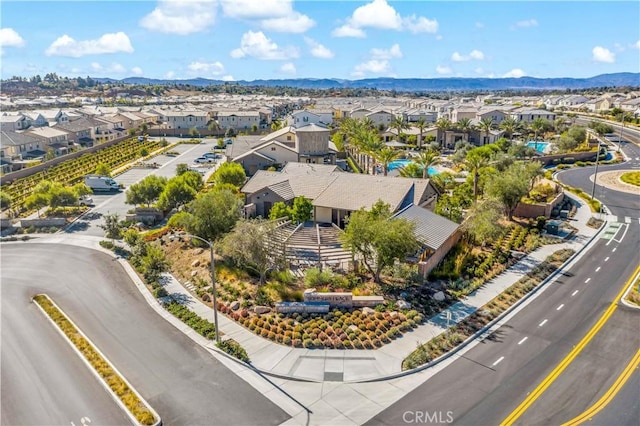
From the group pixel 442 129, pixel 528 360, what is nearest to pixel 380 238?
pixel 528 360

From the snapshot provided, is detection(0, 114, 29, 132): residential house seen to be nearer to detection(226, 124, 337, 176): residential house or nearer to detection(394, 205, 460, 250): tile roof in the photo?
detection(226, 124, 337, 176): residential house

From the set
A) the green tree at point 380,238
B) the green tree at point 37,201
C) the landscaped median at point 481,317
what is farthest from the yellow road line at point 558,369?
→ the green tree at point 37,201

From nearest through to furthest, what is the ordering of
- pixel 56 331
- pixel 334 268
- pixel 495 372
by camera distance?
pixel 495 372
pixel 56 331
pixel 334 268

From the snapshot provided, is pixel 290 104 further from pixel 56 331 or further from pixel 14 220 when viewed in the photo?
pixel 56 331

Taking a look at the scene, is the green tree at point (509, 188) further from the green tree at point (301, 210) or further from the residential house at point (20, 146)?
the residential house at point (20, 146)

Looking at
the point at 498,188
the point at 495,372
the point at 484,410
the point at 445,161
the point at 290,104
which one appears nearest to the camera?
the point at 484,410

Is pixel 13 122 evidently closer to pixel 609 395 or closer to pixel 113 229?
pixel 113 229

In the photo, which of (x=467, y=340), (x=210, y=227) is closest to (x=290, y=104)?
(x=210, y=227)
